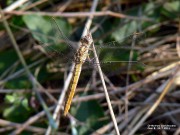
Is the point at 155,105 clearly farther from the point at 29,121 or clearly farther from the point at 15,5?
the point at 15,5

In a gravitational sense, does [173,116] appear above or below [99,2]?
below

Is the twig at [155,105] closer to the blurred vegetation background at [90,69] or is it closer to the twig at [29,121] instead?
the blurred vegetation background at [90,69]

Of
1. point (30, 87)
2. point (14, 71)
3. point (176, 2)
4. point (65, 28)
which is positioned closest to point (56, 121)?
point (30, 87)

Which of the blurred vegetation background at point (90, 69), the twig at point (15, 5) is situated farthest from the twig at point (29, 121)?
the twig at point (15, 5)

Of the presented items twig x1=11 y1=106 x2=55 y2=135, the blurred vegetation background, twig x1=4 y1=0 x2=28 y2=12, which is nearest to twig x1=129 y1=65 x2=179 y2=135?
the blurred vegetation background

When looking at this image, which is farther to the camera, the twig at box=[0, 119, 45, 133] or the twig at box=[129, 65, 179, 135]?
the twig at box=[0, 119, 45, 133]

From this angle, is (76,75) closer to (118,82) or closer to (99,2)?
(118,82)

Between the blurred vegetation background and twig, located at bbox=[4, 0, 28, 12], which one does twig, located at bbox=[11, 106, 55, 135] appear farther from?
twig, located at bbox=[4, 0, 28, 12]

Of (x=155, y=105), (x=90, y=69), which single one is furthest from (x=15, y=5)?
(x=155, y=105)
